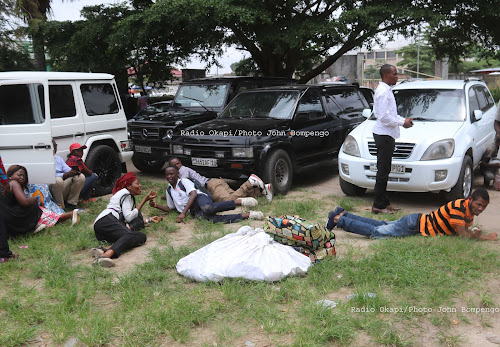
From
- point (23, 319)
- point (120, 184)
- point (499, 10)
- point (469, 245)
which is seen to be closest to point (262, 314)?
point (23, 319)

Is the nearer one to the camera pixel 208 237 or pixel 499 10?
pixel 208 237

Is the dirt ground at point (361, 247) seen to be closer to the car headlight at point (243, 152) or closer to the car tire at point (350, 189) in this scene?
the car tire at point (350, 189)

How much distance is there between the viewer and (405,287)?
13.3 feet

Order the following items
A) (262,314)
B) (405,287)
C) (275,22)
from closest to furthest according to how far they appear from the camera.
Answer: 1. (262,314)
2. (405,287)
3. (275,22)

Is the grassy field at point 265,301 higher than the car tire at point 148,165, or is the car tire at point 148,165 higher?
the car tire at point 148,165

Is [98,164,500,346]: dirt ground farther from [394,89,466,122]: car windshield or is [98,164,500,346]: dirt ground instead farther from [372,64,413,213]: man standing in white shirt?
[394,89,466,122]: car windshield

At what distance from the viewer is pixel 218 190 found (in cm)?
704

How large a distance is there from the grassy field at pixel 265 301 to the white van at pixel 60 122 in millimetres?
1825

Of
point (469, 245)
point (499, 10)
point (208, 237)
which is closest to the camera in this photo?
point (469, 245)

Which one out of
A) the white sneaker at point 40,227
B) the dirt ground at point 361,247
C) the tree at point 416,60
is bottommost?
the dirt ground at point 361,247

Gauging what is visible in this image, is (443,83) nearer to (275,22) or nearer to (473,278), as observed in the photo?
(473,278)

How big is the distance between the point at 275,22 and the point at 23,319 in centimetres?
1071

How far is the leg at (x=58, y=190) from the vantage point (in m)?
7.01

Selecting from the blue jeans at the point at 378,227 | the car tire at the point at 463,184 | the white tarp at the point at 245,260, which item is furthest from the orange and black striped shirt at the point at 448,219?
the car tire at the point at 463,184
